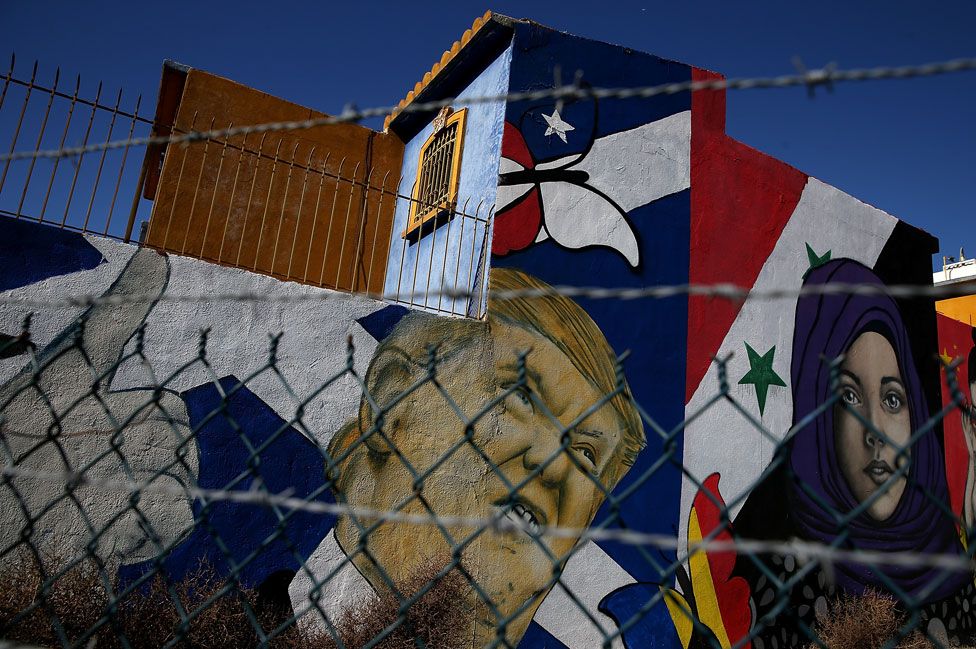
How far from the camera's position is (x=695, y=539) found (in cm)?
511

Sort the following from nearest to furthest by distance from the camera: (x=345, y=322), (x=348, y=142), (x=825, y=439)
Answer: (x=345, y=322), (x=825, y=439), (x=348, y=142)

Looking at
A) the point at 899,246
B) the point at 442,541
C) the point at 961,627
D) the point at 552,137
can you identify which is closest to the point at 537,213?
the point at 552,137

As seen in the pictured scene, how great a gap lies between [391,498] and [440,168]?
331cm

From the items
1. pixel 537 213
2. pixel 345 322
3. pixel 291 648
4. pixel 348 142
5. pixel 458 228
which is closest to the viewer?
pixel 291 648

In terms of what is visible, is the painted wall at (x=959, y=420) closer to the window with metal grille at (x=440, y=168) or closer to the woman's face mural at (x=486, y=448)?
the woman's face mural at (x=486, y=448)

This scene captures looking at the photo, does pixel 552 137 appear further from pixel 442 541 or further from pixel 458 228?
pixel 442 541

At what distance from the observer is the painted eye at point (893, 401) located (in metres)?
6.99

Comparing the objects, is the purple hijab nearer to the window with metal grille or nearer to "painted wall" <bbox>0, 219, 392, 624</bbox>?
the window with metal grille

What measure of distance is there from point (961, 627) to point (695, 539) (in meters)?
4.25

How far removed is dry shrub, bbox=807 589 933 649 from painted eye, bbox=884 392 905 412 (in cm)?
194

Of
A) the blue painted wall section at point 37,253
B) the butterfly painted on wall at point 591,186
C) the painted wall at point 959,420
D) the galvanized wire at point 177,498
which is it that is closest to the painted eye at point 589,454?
the galvanized wire at point 177,498

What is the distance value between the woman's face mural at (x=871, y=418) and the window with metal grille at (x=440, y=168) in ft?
12.8

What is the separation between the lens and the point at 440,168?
6273 mm

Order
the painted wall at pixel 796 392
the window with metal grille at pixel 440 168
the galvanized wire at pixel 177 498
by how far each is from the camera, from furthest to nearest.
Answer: the window with metal grille at pixel 440 168 < the painted wall at pixel 796 392 < the galvanized wire at pixel 177 498
